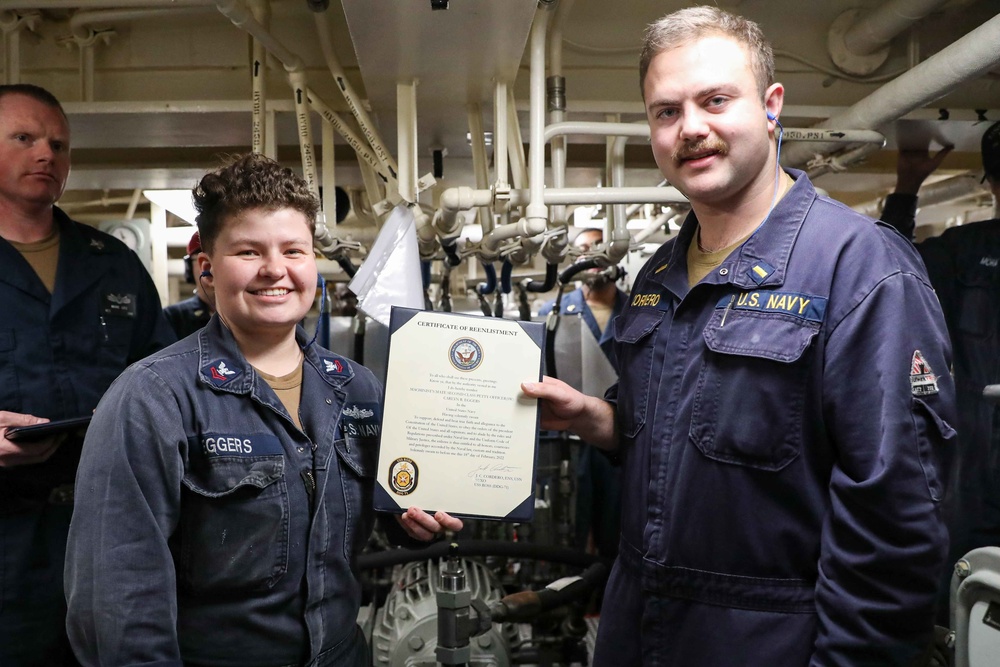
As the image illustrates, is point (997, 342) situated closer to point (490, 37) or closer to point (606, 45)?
point (606, 45)

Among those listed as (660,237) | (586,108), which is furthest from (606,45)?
(660,237)

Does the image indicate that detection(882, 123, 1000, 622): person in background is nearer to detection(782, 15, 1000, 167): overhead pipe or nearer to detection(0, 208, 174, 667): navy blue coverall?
detection(782, 15, 1000, 167): overhead pipe

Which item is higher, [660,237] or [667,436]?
[660,237]

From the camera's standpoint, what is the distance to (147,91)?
295 cm

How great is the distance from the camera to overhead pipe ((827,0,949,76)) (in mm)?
2570

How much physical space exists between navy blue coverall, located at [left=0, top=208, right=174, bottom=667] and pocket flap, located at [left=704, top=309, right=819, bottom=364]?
1797mm

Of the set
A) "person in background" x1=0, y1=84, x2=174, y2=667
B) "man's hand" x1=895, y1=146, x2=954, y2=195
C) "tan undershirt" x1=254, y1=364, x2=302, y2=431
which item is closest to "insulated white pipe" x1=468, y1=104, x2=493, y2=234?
"tan undershirt" x1=254, y1=364, x2=302, y2=431

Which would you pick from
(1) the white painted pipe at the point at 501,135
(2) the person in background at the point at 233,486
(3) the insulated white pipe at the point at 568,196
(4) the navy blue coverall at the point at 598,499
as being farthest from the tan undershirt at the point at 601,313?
(2) the person in background at the point at 233,486

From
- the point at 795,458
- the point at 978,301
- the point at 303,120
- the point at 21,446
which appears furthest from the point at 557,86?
the point at 21,446

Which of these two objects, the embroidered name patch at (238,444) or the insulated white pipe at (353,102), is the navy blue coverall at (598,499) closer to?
the insulated white pipe at (353,102)

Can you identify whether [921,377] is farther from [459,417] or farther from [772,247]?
[459,417]

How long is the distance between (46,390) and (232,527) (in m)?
1.10

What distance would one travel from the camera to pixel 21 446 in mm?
1949

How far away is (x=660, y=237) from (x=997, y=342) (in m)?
1.84
